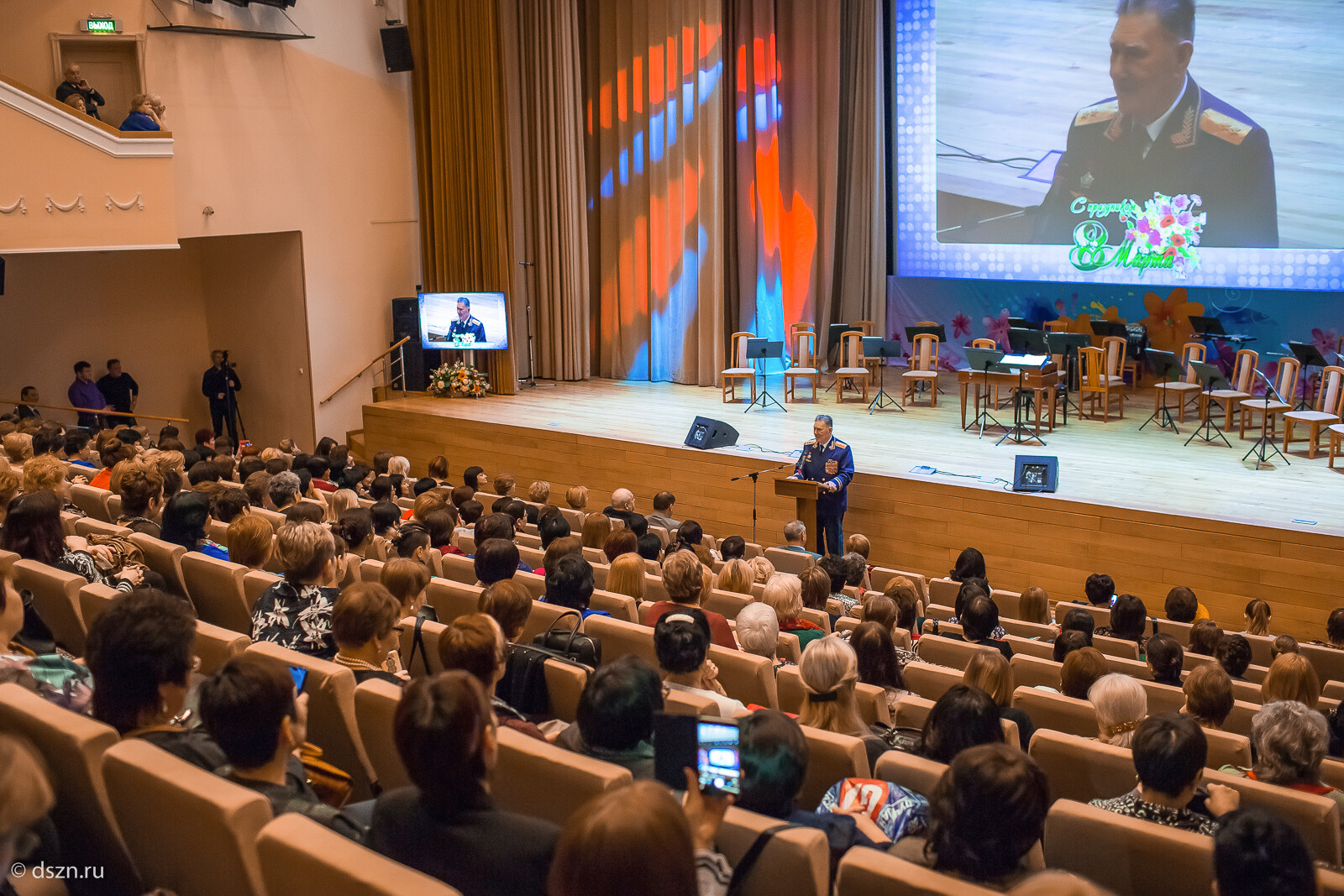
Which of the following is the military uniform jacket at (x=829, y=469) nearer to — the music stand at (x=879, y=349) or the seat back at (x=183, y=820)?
the music stand at (x=879, y=349)

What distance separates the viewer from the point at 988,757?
1.95 meters

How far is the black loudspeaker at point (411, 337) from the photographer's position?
13672 millimetres

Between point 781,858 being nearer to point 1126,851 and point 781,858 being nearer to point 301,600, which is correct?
point 1126,851

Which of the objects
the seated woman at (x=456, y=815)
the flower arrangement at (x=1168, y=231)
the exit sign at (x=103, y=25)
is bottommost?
the seated woman at (x=456, y=815)

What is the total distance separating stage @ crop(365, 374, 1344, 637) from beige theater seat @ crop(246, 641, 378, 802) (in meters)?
6.44

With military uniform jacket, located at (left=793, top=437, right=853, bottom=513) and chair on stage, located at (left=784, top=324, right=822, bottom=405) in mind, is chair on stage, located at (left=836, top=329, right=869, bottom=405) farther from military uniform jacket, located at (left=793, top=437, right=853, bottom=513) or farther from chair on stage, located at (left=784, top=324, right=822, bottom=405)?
military uniform jacket, located at (left=793, top=437, right=853, bottom=513)

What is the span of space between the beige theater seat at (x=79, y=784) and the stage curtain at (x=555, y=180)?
40.9 ft

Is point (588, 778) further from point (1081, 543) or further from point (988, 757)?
point (1081, 543)

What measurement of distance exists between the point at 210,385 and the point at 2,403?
2.14 meters

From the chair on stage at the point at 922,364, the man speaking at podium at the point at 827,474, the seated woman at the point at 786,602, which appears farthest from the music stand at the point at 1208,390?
the seated woman at the point at 786,602

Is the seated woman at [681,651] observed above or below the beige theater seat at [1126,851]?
above

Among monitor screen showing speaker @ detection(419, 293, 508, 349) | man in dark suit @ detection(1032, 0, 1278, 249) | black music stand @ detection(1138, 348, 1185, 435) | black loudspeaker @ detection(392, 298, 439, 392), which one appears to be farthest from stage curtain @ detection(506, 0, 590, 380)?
black music stand @ detection(1138, 348, 1185, 435)

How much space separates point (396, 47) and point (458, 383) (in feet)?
13.6

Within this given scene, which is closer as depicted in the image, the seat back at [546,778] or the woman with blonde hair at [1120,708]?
the seat back at [546,778]
